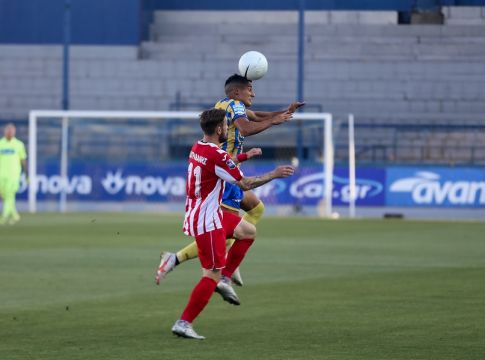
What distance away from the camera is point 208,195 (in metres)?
10.3

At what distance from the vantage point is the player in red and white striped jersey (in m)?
10.1

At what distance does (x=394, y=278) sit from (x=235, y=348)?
21.3ft

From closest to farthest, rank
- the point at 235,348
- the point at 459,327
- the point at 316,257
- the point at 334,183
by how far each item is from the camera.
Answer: the point at 235,348 → the point at 459,327 → the point at 316,257 → the point at 334,183

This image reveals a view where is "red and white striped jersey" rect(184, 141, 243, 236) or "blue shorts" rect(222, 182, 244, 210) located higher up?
"red and white striped jersey" rect(184, 141, 243, 236)

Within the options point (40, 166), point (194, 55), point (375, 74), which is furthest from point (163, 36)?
point (40, 166)

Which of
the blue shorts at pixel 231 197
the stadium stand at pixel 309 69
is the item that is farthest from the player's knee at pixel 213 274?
the stadium stand at pixel 309 69

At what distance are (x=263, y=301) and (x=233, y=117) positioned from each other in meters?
1.88

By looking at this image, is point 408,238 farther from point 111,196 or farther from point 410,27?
point 410,27

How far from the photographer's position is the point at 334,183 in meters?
35.4

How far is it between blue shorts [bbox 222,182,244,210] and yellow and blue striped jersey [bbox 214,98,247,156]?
41cm

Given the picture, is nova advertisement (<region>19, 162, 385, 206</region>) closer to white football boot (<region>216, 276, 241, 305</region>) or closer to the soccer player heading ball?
the soccer player heading ball

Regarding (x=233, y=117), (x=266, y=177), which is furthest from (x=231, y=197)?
(x=266, y=177)

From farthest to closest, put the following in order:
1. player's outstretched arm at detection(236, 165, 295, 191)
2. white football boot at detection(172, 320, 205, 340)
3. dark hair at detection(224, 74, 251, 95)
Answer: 1. dark hair at detection(224, 74, 251, 95)
2. player's outstretched arm at detection(236, 165, 295, 191)
3. white football boot at detection(172, 320, 205, 340)

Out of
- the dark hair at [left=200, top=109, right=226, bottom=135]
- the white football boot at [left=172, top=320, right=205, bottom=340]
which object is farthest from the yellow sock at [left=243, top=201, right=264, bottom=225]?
the white football boot at [left=172, top=320, right=205, bottom=340]
